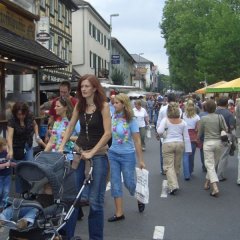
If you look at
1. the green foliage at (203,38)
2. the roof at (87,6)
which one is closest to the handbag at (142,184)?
the green foliage at (203,38)

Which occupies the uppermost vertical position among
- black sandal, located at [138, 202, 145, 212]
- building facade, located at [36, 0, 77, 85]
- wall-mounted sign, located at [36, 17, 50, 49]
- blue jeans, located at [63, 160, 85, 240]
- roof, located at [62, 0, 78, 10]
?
roof, located at [62, 0, 78, 10]

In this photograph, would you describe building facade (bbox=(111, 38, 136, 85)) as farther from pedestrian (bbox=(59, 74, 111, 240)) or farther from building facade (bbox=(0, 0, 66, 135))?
pedestrian (bbox=(59, 74, 111, 240))

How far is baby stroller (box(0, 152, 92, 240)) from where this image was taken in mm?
4512

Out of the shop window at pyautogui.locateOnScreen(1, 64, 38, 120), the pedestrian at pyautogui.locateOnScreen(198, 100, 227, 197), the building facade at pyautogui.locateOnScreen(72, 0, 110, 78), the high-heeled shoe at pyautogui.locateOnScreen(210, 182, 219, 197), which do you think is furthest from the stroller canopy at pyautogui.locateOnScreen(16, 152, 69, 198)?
the building facade at pyautogui.locateOnScreen(72, 0, 110, 78)

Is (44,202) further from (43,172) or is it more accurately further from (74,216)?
(74,216)

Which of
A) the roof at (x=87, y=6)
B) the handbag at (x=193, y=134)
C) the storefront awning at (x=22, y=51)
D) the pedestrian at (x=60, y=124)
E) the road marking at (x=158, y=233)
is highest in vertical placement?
the roof at (x=87, y=6)

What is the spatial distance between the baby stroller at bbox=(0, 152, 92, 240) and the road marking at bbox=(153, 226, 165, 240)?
1.66 metres

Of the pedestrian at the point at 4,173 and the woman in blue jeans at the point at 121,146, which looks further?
the pedestrian at the point at 4,173

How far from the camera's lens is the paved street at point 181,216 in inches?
255

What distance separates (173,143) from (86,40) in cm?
3600

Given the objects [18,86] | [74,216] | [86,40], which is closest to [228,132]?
[74,216]

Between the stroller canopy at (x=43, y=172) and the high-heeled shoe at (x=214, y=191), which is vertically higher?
the stroller canopy at (x=43, y=172)

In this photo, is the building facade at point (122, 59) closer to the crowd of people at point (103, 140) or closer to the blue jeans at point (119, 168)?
the crowd of people at point (103, 140)

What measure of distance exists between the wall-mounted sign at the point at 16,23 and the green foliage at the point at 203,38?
27.6 metres
